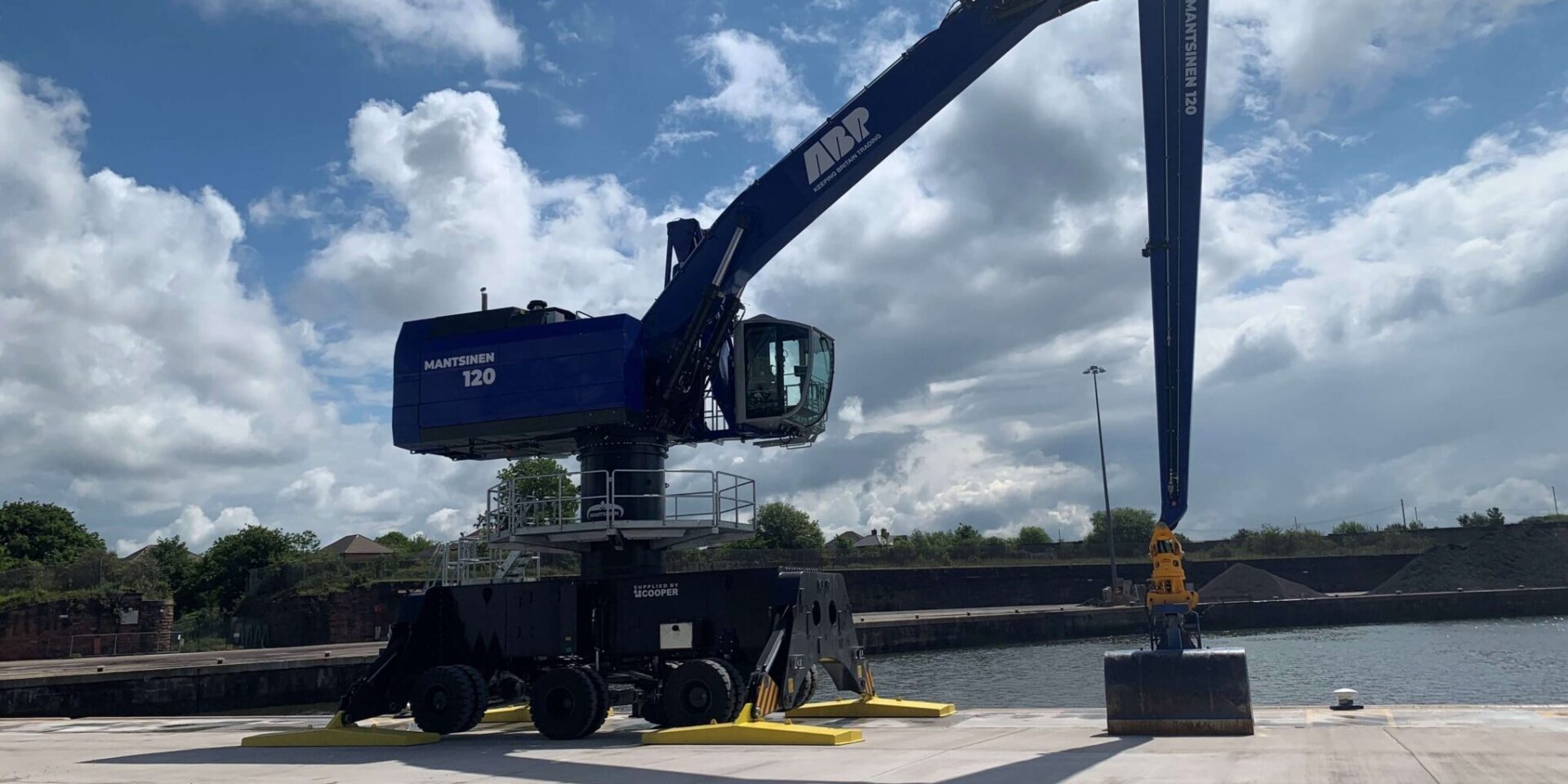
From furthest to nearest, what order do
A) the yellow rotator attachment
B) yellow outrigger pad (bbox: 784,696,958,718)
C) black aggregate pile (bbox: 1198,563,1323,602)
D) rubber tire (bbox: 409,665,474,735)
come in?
black aggregate pile (bbox: 1198,563,1323,602) → rubber tire (bbox: 409,665,474,735) → yellow outrigger pad (bbox: 784,696,958,718) → the yellow rotator attachment

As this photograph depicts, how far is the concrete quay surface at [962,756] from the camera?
8633mm

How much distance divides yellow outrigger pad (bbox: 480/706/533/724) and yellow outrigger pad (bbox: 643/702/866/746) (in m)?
4.52

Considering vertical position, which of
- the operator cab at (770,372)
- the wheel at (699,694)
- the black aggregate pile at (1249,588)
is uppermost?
the operator cab at (770,372)

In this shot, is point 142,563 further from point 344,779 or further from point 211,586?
point 344,779

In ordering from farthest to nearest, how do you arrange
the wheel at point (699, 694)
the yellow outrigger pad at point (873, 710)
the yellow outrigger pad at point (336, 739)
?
the yellow outrigger pad at point (873, 710) < the yellow outrigger pad at point (336, 739) < the wheel at point (699, 694)

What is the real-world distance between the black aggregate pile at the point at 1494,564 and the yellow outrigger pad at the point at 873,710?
181ft

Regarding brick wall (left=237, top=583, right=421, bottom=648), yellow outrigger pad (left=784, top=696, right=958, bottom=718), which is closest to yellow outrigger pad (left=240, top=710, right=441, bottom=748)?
yellow outrigger pad (left=784, top=696, right=958, bottom=718)

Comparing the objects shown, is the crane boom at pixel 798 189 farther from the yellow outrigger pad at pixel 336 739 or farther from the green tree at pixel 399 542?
the green tree at pixel 399 542

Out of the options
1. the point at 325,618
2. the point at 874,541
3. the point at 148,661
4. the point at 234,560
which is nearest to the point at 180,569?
the point at 234,560

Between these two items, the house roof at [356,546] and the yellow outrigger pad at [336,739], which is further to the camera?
the house roof at [356,546]

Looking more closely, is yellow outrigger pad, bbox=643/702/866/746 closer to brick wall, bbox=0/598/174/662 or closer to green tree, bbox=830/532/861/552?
brick wall, bbox=0/598/174/662

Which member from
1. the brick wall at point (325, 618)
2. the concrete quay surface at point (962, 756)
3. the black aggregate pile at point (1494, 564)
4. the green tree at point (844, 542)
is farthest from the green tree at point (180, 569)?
the black aggregate pile at point (1494, 564)

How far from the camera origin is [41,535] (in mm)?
66938

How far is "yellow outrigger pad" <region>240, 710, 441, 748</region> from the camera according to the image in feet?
47.2
